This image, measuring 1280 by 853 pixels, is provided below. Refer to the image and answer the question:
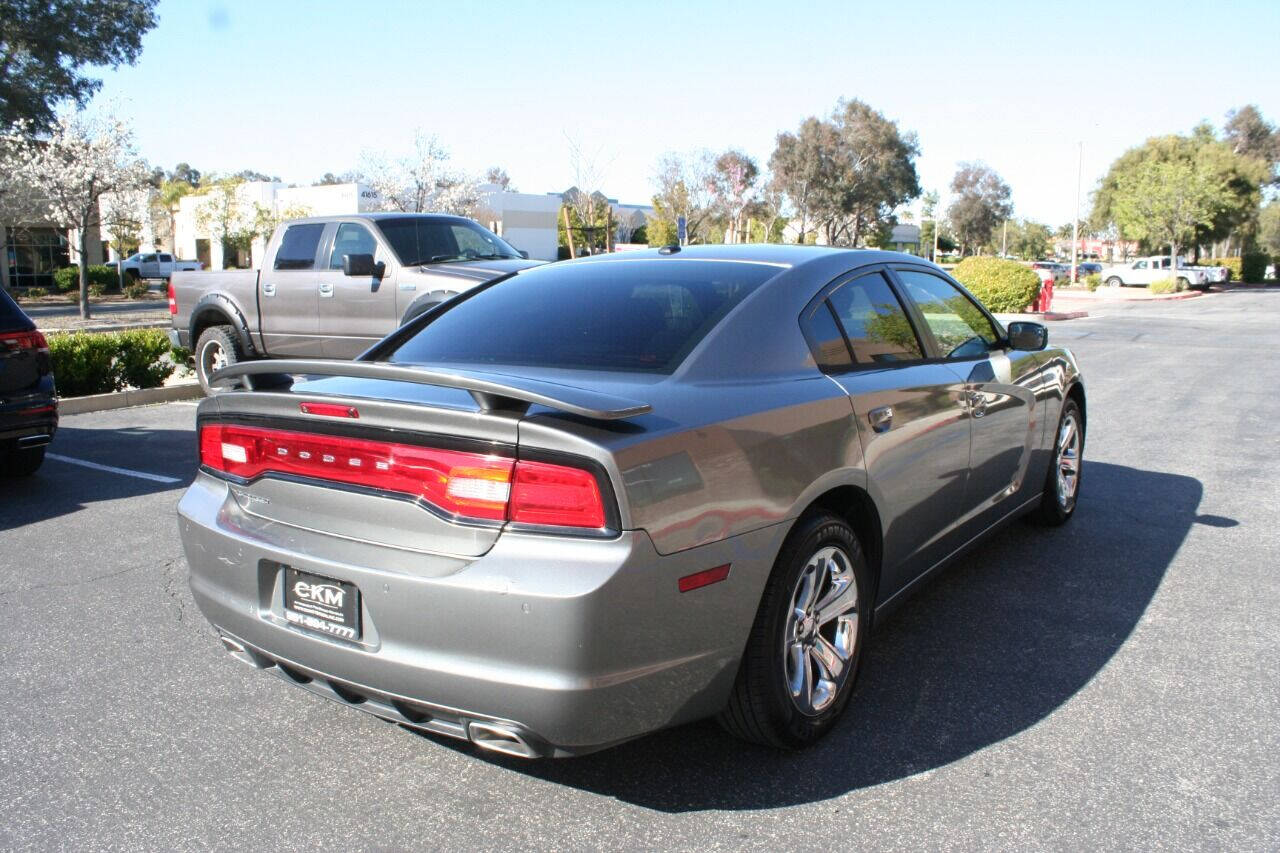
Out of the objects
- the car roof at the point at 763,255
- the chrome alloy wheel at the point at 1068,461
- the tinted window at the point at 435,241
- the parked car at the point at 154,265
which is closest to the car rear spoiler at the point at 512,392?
the car roof at the point at 763,255

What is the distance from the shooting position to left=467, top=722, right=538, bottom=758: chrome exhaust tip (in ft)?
8.63

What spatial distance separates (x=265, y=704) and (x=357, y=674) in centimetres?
108

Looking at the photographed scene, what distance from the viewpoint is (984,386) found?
456cm

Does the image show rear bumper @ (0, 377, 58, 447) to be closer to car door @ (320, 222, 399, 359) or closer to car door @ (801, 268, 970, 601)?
car door @ (320, 222, 399, 359)

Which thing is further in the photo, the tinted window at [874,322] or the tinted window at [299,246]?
the tinted window at [299,246]

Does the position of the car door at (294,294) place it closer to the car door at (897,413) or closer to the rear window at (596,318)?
the rear window at (596,318)

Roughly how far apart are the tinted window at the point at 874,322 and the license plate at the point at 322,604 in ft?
6.59

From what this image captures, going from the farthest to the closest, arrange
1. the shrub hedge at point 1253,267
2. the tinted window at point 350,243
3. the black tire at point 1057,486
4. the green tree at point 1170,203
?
1. the shrub hedge at point 1253,267
2. the green tree at point 1170,203
3. the tinted window at point 350,243
4. the black tire at point 1057,486

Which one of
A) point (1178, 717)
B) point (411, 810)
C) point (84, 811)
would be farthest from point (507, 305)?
point (1178, 717)

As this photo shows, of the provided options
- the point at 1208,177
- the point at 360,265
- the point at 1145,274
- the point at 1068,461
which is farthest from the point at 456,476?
the point at 1208,177

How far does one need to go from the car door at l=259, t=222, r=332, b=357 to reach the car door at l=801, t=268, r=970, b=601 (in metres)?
7.60

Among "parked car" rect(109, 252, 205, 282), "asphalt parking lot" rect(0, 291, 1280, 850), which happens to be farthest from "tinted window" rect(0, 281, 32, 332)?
"parked car" rect(109, 252, 205, 282)

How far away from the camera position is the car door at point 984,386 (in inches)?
175

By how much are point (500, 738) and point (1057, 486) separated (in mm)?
4114
